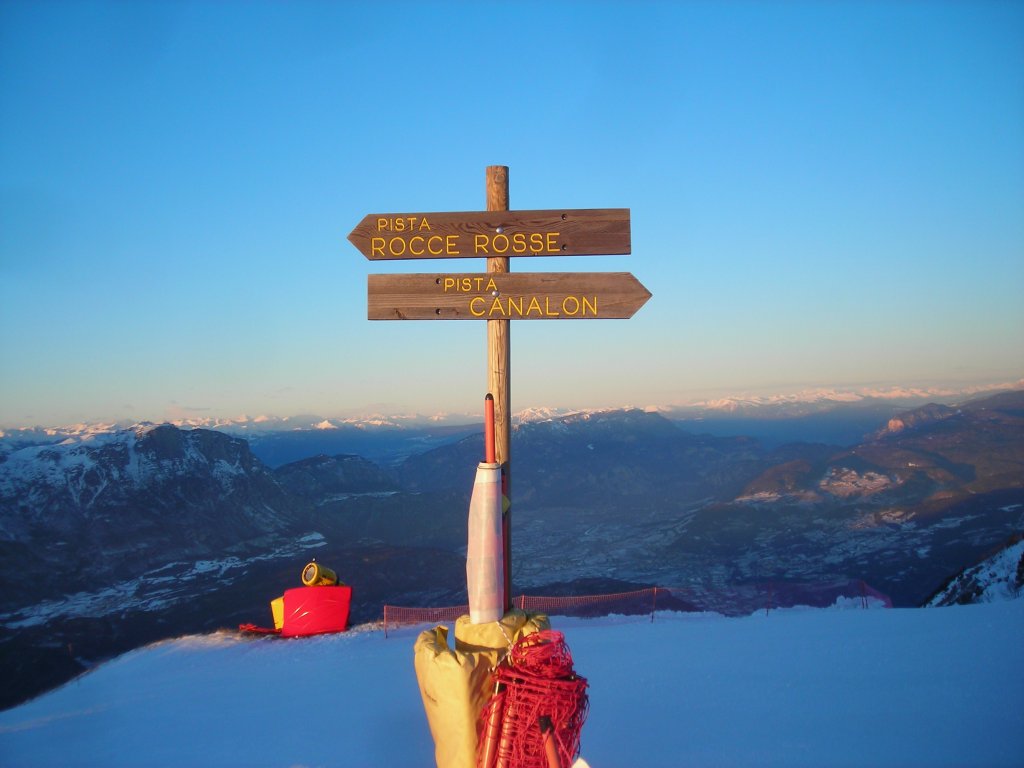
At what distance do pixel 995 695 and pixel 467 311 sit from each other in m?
5.03

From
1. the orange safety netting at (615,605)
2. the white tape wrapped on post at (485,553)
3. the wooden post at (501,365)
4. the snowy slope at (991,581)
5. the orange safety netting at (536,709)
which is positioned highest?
the wooden post at (501,365)

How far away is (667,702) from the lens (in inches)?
247

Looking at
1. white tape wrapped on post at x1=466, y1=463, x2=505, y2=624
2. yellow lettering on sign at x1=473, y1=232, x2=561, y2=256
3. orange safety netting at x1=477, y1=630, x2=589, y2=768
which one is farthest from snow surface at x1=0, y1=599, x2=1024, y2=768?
yellow lettering on sign at x1=473, y1=232, x2=561, y2=256

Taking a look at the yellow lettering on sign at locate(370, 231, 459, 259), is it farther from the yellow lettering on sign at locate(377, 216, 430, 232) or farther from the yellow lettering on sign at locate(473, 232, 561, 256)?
the yellow lettering on sign at locate(473, 232, 561, 256)

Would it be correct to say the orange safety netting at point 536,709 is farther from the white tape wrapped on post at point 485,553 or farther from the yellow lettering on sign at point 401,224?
the yellow lettering on sign at point 401,224

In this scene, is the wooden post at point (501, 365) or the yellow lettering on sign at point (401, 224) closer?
the wooden post at point (501, 365)

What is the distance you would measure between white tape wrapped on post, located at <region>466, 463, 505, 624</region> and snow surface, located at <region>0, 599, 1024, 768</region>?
150 cm

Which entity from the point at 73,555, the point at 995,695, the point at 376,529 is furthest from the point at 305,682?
the point at 73,555

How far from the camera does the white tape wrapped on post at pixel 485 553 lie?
457cm

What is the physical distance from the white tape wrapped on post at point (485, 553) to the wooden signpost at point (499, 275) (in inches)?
32.1

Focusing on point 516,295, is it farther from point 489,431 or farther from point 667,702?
point 667,702

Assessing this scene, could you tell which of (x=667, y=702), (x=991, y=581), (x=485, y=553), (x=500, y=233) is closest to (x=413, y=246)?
(x=500, y=233)

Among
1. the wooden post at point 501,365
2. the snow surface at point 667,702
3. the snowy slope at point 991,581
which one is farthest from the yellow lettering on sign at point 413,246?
the snowy slope at point 991,581

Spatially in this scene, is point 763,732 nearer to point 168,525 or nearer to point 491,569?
point 491,569
